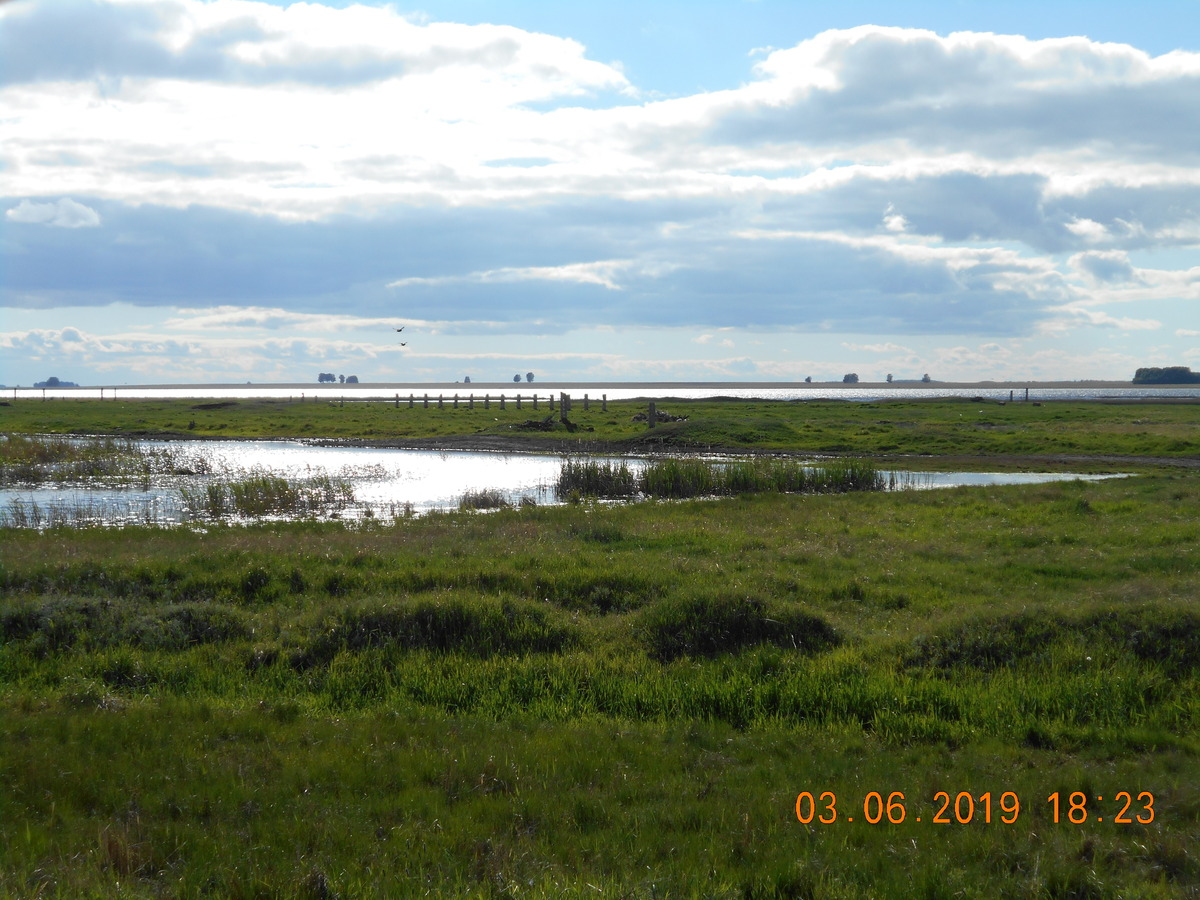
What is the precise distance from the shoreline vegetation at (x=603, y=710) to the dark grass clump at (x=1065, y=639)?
0.18ft

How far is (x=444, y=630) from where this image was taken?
13.8 meters

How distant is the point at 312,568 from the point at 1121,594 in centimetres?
1432

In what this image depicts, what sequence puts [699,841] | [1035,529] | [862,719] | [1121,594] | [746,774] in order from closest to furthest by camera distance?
[699,841] < [746,774] < [862,719] < [1121,594] < [1035,529]

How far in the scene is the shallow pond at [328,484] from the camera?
1155 inches

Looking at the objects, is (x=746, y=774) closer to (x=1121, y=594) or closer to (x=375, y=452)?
(x=1121, y=594)

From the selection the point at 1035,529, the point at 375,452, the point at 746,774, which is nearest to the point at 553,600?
the point at 746,774

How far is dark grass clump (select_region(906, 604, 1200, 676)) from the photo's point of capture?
1210 cm

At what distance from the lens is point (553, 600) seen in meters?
15.6

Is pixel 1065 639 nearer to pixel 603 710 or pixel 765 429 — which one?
pixel 603 710

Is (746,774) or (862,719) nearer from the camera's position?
(746,774)

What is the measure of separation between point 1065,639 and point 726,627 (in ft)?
15.8

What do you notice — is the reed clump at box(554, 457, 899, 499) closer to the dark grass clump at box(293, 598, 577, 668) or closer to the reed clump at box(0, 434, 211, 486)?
the dark grass clump at box(293, 598, 577, 668)
